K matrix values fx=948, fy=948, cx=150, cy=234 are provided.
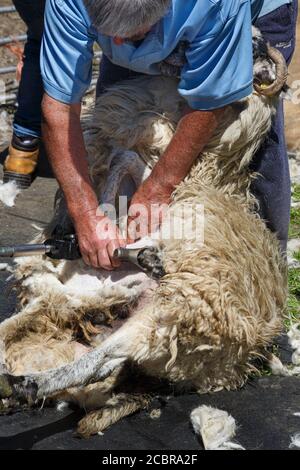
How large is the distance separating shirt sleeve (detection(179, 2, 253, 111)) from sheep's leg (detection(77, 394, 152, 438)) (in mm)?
1104

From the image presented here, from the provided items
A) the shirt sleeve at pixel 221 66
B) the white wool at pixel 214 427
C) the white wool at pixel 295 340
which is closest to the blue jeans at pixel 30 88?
the white wool at pixel 295 340

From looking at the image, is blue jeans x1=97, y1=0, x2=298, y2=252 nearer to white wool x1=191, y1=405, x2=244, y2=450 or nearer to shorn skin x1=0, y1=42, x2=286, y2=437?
shorn skin x1=0, y1=42, x2=286, y2=437

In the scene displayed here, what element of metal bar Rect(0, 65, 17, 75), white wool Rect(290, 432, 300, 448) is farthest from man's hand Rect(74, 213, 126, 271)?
metal bar Rect(0, 65, 17, 75)

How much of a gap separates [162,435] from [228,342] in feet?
1.33

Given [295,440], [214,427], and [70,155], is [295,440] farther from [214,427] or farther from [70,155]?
[70,155]

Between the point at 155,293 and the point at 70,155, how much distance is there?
0.64 metres

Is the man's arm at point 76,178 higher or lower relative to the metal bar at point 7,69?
lower

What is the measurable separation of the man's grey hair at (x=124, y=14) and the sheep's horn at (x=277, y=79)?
2.17 feet

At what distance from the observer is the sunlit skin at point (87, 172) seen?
352 centimetres

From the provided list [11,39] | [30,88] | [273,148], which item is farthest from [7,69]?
[273,148]

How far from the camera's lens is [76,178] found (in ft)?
11.7

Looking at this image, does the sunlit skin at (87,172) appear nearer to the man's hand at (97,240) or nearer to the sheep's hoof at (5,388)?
the man's hand at (97,240)

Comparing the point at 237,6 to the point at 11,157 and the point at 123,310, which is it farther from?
the point at 11,157

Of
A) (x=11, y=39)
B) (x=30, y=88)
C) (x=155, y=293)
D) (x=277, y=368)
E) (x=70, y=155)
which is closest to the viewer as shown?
(x=155, y=293)
